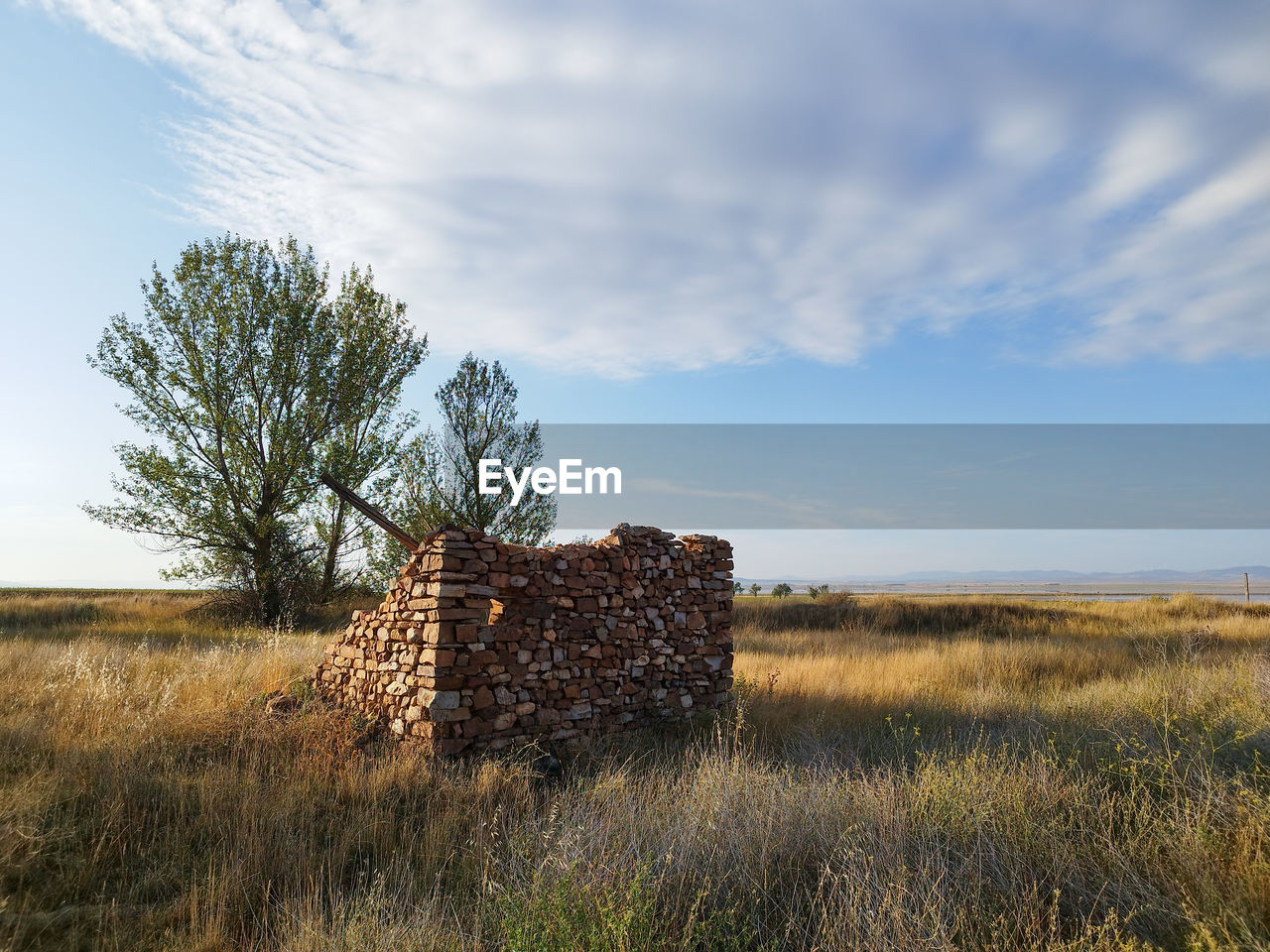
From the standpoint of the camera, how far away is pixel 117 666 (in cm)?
1043

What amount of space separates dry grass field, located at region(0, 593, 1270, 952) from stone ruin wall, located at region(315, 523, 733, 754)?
0.47 meters

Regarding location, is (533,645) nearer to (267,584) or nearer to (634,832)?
(634,832)

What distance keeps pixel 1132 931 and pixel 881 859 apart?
1410mm

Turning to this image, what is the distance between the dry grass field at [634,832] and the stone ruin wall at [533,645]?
47cm

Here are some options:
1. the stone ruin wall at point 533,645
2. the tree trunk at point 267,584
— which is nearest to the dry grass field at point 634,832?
the stone ruin wall at point 533,645

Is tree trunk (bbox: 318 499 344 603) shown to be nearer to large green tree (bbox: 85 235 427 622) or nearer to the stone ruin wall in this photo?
large green tree (bbox: 85 235 427 622)

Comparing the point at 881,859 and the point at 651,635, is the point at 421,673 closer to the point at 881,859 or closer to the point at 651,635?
the point at 651,635

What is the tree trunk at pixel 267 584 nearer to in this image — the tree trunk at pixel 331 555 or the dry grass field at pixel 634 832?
the tree trunk at pixel 331 555

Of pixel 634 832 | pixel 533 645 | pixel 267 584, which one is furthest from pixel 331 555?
pixel 634 832

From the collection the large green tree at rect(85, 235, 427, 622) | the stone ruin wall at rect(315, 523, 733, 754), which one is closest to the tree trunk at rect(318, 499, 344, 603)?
the large green tree at rect(85, 235, 427, 622)

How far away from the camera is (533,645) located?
846 centimetres

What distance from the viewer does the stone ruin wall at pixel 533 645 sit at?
7816 mm

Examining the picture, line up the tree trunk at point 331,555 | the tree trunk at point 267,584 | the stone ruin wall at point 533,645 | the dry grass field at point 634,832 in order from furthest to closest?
the tree trunk at point 331,555, the tree trunk at point 267,584, the stone ruin wall at point 533,645, the dry grass field at point 634,832

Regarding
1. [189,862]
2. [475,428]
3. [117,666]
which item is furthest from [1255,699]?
[475,428]
